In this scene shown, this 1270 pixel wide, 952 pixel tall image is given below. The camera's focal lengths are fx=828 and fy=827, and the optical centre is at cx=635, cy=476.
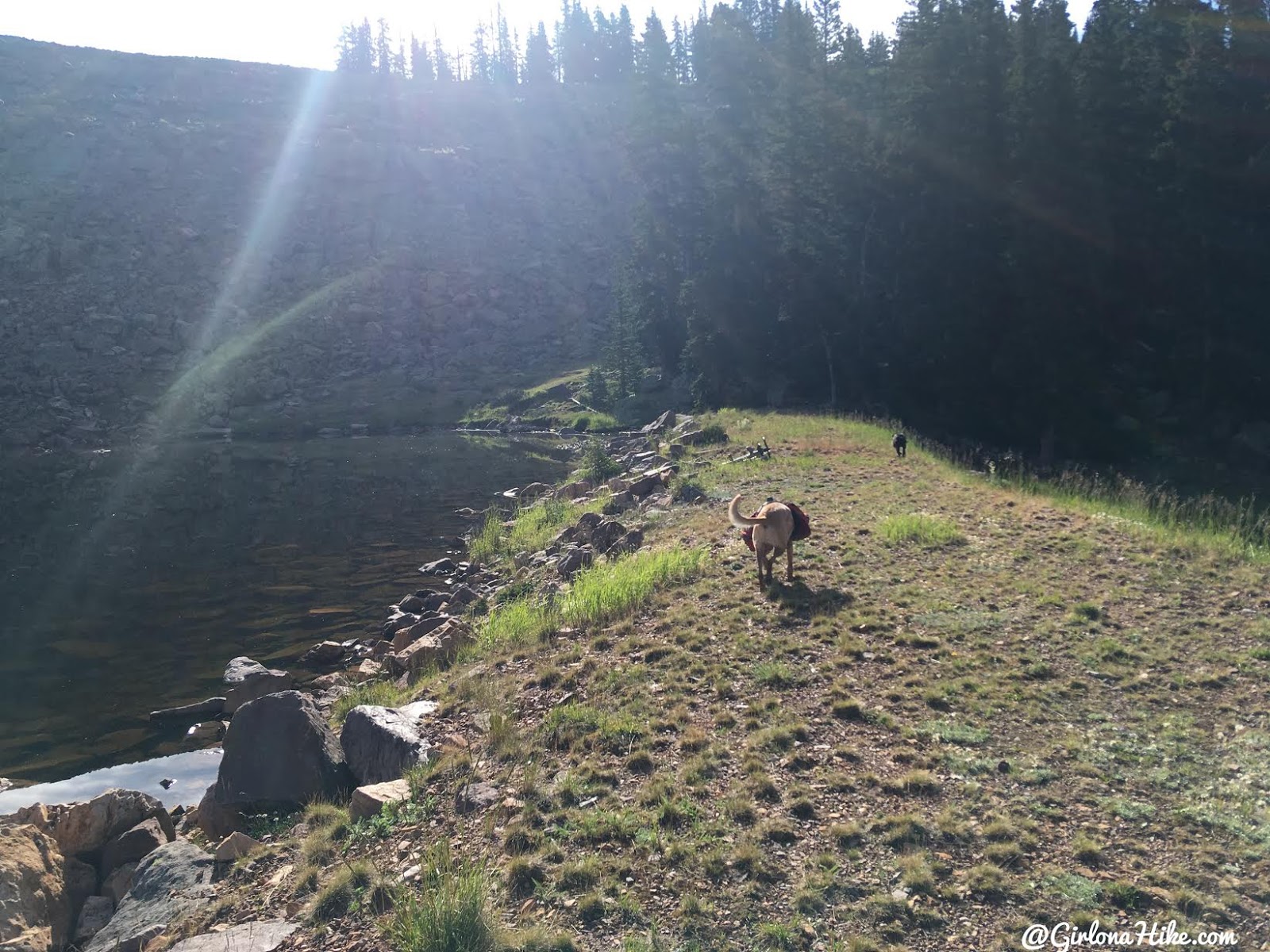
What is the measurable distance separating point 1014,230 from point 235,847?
A: 38360 millimetres

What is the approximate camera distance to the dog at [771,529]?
1203 centimetres

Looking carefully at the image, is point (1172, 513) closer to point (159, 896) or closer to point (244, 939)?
point (244, 939)

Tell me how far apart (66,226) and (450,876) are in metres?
95.8

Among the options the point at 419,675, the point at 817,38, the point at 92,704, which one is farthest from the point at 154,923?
the point at 817,38

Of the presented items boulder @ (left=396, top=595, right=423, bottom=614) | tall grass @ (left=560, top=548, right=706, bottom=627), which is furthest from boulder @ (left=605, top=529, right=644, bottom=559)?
boulder @ (left=396, top=595, right=423, bottom=614)

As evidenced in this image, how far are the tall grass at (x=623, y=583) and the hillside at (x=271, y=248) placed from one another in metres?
61.5

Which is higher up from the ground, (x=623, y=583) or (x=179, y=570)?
(x=623, y=583)

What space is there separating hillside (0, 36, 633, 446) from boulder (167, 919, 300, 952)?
68.7 metres

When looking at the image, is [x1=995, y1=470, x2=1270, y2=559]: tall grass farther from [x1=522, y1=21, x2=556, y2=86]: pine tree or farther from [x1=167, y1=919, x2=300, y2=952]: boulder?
[x1=522, y1=21, x2=556, y2=86]: pine tree

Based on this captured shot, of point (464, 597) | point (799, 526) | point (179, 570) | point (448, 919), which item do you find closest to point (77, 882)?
point (448, 919)

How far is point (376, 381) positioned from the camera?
79625 millimetres

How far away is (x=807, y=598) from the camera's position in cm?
1166

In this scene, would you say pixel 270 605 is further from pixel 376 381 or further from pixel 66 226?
pixel 66 226

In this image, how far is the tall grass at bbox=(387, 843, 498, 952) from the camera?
5129mm
